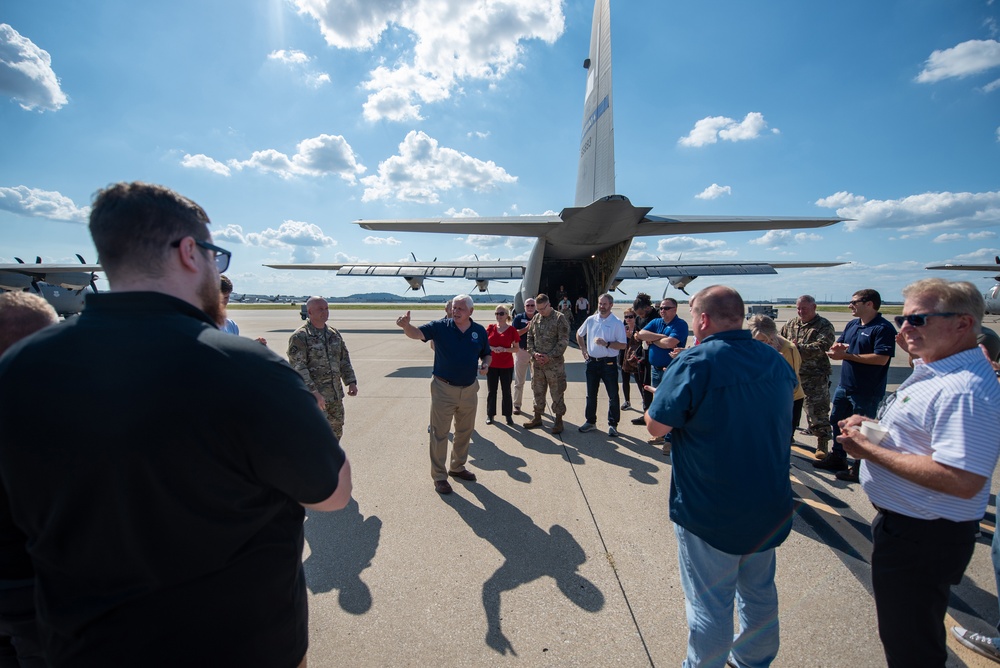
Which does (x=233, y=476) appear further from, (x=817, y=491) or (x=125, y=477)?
(x=817, y=491)

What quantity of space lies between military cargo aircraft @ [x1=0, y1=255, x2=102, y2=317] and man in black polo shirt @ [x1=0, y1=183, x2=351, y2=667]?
21.8 meters

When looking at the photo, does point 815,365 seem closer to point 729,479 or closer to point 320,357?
point 729,479

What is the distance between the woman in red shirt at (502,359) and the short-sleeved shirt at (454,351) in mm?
1666

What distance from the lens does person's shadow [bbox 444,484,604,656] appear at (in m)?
2.61

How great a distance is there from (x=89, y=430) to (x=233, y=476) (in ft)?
1.07

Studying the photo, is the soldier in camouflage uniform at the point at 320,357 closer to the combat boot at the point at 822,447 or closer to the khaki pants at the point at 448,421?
the khaki pants at the point at 448,421

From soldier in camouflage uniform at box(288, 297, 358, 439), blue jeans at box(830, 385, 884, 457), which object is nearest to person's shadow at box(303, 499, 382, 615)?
soldier in camouflage uniform at box(288, 297, 358, 439)

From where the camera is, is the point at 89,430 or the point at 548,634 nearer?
the point at 89,430

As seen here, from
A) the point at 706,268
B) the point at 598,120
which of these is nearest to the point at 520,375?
the point at 598,120

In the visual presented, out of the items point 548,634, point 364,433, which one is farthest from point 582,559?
point 364,433

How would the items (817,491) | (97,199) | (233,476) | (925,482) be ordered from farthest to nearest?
(817,491) → (925,482) → (97,199) → (233,476)

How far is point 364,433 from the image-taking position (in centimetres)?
579

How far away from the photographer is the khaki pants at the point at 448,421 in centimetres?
417

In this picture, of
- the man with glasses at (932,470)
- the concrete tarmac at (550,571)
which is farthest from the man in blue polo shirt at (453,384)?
the man with glasses at (932,470)
